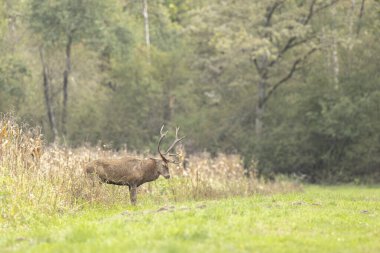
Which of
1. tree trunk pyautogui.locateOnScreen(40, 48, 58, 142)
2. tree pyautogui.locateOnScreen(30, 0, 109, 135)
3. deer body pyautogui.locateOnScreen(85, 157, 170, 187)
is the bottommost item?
deer body pyautogui.locateOnScreen(85, 157, 170, 187)

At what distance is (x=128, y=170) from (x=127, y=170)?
1.1 inches

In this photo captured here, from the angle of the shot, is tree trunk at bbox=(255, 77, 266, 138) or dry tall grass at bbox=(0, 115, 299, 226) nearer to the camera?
dry tall grass at bbox=(0, 115, 299, 226)

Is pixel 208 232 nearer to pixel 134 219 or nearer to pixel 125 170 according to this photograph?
pixel 134 219

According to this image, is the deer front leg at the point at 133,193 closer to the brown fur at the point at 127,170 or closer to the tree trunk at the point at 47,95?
the brown fur at the point at 127,170

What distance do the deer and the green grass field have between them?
8.48 ft

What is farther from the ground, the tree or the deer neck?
the tree

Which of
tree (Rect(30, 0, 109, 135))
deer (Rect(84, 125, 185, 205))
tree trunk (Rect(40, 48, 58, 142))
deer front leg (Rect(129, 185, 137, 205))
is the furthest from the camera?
tree trunk (Rect(40, 48, 58, 142))

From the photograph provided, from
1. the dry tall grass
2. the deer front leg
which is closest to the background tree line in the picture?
the dry tall grass

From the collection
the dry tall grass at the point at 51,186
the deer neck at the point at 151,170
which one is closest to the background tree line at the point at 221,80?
the dry tall grass at the point at 51,186

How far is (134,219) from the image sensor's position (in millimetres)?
11219

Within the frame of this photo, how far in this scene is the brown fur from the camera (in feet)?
51.2

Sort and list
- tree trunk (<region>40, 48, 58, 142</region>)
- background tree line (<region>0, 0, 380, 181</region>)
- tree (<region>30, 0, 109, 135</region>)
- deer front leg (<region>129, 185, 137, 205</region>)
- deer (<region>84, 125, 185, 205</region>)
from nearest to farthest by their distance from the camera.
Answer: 1. deer (<region>84, 125, 185, 205</region>)
2. deer front leg (<region>129, 185, 137, 205</region>)
3. background tree line (<region>0, 0, 380, 181</region>)
4. tree (<region>30, 0, 109, 135</region>)
5. tree trunk (<region>40, 48, 58, 142</region>)

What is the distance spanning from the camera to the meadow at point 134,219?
923 centimetres

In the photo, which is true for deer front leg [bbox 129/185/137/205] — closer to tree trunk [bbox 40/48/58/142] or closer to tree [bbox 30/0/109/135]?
tree trunk [bbox 40/48/58/142]
